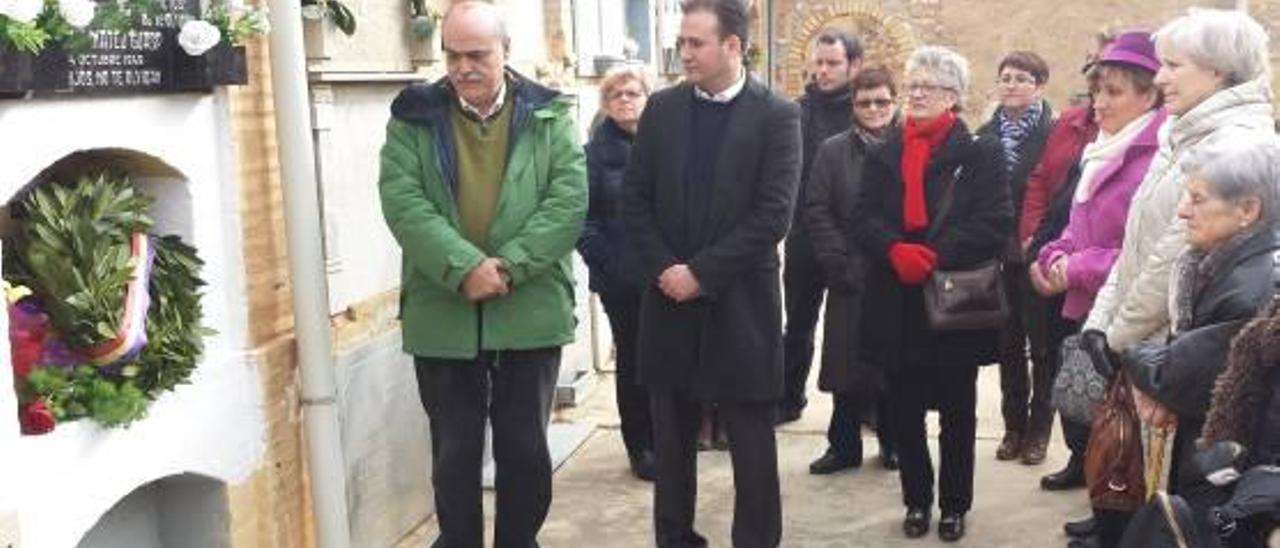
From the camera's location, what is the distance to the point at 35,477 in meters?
2.99

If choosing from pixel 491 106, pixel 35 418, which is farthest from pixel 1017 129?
pixel 35 418

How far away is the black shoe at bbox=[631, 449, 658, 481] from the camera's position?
5445mm

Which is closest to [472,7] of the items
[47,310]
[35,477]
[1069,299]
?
[47,310]

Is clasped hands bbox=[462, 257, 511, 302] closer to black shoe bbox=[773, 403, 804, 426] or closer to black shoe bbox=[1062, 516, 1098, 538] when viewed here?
black shoe bbox=[1062, 516, 1098, 538]

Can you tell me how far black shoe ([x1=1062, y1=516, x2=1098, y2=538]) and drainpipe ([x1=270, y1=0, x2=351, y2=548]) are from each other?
8.21 ft

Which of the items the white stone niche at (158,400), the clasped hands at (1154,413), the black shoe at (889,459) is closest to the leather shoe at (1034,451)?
the black shoe at (889,459)

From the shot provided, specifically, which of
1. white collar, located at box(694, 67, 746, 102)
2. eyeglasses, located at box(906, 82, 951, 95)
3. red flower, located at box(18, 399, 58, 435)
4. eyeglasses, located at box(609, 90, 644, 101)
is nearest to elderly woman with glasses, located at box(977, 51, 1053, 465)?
eyeglasses, located at box(906, 82, 951, 95)

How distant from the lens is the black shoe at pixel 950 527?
4633mm

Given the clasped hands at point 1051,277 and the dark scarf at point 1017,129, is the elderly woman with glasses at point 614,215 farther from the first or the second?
the dark scarf at point 1017,129

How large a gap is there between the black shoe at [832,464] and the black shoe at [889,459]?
11cm

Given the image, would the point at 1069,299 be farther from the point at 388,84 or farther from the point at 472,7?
the point at 388,84

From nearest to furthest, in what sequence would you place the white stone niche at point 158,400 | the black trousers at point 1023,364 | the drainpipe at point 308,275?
the white stone niche at point 158,400
the drainpipe at point 308,275
the black trousers at point 1023,364

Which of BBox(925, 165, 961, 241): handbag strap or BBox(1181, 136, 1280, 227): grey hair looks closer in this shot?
BBox(1181, 136, 1280, 227): grey hair

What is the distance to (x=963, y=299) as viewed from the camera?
4379 mm
